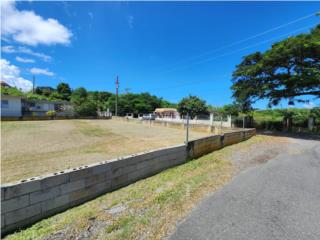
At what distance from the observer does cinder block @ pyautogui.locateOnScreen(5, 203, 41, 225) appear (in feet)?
8.09

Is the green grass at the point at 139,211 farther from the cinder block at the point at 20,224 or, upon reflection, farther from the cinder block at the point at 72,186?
the cinder block at the point at 72,186

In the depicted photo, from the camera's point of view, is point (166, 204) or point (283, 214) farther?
point (166, 204)

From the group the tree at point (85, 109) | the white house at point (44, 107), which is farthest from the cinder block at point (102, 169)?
the tree at point (85, 109)

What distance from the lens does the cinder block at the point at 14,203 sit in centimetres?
241

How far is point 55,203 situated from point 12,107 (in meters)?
31.6

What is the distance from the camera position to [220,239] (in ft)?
7.50


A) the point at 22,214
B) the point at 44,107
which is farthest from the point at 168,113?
the point at 22,214

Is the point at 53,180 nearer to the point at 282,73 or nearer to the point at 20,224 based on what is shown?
the point at 20,224

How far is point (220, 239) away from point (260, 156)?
5375 millimetres

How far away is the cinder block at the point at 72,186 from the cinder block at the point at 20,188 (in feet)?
1.24

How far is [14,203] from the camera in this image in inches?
99.0

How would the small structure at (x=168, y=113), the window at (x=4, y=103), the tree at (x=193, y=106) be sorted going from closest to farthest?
the window at (x=4, y=103)
the tree at (x=193, y=106)
the small structure at (x=168, y=113)

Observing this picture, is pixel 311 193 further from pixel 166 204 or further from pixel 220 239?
pixel 166 204

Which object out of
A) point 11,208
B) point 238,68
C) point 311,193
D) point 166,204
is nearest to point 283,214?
point 311,193
